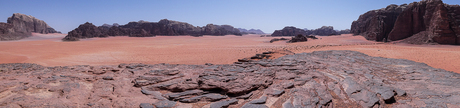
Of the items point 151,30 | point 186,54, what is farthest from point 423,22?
point 151,30

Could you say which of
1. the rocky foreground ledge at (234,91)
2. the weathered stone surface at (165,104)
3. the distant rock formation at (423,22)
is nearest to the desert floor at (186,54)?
the distant rock formation at (423,22)

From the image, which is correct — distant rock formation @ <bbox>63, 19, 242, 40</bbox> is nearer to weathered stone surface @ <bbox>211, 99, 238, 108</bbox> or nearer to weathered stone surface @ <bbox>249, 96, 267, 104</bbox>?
weathered stone surface @ <bbox>211, 99, 238, 108</bbox>

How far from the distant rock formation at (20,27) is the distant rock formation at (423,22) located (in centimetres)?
5722

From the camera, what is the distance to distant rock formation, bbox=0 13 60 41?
34.2 metres

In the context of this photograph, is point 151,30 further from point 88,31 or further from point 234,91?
point 234,91

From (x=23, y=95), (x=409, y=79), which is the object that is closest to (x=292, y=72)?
(x=409, y=79)

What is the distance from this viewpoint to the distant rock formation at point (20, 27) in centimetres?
3425

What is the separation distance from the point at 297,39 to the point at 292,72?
22.2 m

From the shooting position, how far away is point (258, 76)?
5.10m

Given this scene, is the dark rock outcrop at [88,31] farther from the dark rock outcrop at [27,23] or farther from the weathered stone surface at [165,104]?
the weathered stone surface at [165,104]

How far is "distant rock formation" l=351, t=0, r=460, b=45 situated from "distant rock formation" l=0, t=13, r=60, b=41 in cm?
5722

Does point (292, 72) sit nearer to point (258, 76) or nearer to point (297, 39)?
point (258, 76)

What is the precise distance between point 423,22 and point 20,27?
241 feet

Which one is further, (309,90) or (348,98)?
(309,90)
